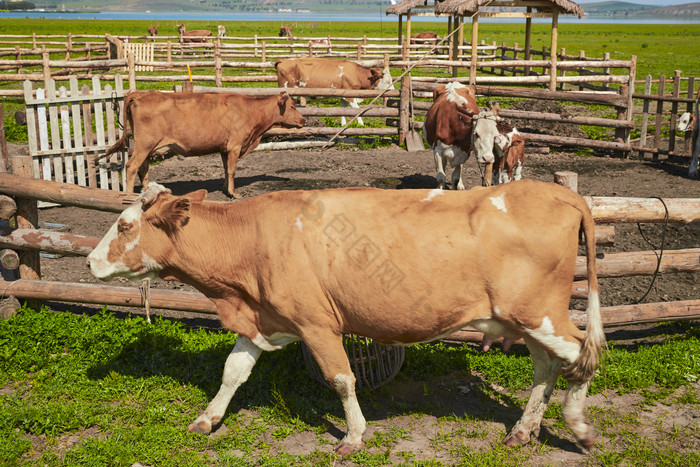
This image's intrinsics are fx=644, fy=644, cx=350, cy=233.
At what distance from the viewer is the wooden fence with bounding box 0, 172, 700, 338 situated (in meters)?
5.47

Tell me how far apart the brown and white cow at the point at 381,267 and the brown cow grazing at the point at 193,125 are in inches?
239

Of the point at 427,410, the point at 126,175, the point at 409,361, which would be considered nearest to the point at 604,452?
the point at 427,410

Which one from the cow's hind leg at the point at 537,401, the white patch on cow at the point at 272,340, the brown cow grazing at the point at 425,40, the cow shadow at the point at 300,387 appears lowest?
the cow shadow at the point at 300,387

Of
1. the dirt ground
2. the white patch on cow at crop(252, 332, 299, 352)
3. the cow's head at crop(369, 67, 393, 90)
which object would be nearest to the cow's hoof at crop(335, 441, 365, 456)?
the dirt ground

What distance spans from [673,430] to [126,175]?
8.53m

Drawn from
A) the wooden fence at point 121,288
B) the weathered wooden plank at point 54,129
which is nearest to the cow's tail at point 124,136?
the weathered wooden plank at point 54,129

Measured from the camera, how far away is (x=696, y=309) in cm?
566

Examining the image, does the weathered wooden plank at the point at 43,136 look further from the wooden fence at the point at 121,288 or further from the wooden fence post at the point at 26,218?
the wooden fence at the point at 121,288

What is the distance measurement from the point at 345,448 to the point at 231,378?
97 cm

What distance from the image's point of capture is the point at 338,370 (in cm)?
431

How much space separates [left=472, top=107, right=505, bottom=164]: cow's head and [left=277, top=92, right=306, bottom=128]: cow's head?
355 centimetres

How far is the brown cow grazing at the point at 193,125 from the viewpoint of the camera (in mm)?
10234

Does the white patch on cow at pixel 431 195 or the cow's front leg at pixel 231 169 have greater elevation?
the white patch on cow at pixel 431 195

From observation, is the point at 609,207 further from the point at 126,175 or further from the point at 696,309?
the point at 126,175
